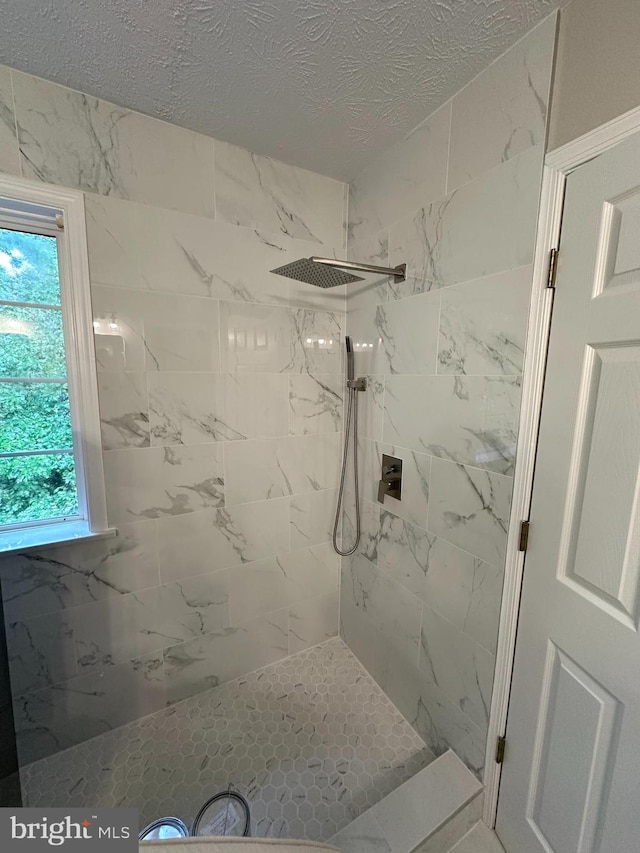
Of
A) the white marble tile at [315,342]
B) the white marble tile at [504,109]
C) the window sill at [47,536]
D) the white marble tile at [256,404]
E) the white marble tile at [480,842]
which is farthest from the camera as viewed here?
the white marble tile at [315,342]

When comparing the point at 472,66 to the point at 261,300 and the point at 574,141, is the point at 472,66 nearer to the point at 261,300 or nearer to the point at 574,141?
the point at 574,141

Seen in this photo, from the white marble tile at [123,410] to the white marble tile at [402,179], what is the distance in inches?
49.7

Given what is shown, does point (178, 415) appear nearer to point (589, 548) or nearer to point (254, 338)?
point (254, 338)

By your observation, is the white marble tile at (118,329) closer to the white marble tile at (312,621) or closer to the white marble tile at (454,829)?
the white marble tile at (312,621)

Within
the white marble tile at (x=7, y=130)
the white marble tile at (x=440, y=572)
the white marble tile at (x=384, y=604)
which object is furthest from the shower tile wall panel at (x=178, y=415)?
the white marble tile at (x=440, y=572)

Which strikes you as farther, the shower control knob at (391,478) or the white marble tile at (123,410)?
the shower control knob at (391,478)

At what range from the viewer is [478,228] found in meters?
1.11

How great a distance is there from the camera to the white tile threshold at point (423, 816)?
3.41 feet

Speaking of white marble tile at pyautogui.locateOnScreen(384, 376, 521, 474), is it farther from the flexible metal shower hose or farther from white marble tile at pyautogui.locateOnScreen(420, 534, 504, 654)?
white marble tile at pyautogui.locateOnScreen(420, 534, 504, 654)

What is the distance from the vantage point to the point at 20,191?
1.13m

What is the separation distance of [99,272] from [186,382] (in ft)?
1.65

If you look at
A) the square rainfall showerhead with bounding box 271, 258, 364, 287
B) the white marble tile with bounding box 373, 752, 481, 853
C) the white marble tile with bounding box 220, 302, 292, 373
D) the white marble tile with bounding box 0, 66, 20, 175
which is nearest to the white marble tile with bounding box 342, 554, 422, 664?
the white marble tile with bounding box 373, 752, 481, 853

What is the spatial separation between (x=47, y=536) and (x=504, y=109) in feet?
7.05

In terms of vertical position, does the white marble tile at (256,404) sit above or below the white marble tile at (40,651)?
above
